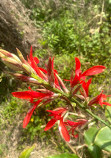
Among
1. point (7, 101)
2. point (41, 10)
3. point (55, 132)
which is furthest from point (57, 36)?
point (55, 132)

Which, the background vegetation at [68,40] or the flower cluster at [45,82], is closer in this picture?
the flower cluster at [45,82]

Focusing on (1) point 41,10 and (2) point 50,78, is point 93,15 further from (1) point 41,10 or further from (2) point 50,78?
(2) point 50,78

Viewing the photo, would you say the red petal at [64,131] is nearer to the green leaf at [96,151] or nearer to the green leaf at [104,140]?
the green leaf at [104,140]


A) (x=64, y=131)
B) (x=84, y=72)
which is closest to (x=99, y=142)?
(x=64, y=131)

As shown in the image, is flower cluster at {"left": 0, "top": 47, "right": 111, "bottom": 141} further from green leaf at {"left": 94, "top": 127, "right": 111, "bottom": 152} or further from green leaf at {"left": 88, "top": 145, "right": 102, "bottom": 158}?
green leaf at {"left": 88, "top": 145, "right": 102, "bottom": 158}

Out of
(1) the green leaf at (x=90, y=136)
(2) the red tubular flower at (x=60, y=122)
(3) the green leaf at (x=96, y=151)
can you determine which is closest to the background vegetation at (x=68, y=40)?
(1) the green leaf at (x=90, y=136)

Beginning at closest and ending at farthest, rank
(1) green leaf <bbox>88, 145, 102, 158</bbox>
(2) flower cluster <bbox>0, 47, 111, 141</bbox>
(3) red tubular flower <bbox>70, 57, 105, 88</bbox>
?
1. (2) flower cluster <bbox>0, 47, 111, 141</bbox>
2. (3) red tubular flower <bbox>70, 57, 105, 88</bbox>
3. (1) green leaf <bbox>88, 145, 102, 158</bbox>

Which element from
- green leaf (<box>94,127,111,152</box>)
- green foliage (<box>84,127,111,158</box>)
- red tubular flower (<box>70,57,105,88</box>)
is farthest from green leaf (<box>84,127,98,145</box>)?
red tubular flower (<box>70,57,105,88</box>)

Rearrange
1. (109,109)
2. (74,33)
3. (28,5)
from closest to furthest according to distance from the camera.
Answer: (109,109) → (74,33) → (28,5)

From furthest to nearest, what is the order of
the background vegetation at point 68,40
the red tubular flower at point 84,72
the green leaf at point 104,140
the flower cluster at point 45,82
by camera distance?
1. the background vegetation at point 68,40
2. the green leaf at point 104,140
3. the red tubular flower at point 84,72
4. the flower cluster at point 45,82

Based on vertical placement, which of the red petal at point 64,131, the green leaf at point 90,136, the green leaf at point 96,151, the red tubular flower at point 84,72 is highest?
the red tubular flower at point 84,72

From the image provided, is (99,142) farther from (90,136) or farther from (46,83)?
(46,83)
